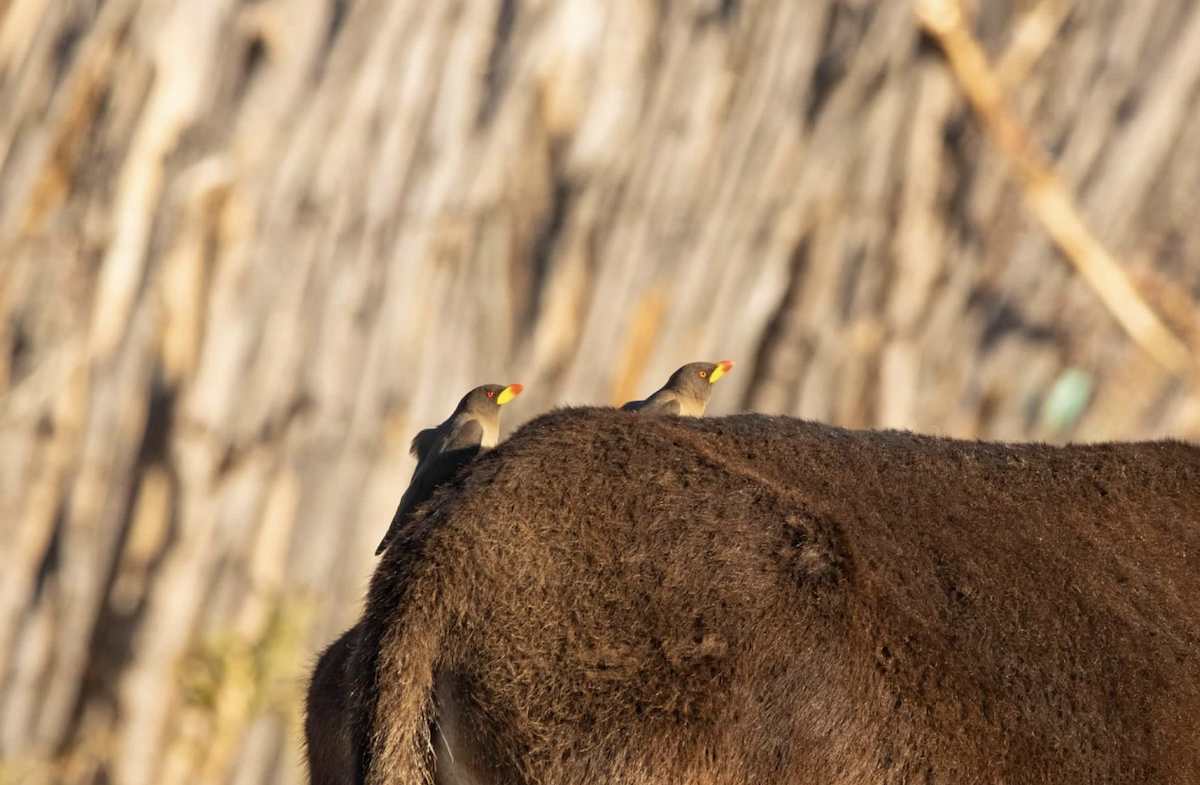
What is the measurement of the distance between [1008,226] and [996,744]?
438cm

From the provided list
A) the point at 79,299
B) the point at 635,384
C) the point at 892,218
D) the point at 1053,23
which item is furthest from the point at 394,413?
the point at 1053,23

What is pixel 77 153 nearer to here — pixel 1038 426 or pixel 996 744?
pixel 1038 426

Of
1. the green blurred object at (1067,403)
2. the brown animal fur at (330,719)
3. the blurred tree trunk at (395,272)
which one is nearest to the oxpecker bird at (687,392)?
the brown animal fur at (330,719)

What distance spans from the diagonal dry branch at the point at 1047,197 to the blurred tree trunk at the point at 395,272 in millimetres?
75

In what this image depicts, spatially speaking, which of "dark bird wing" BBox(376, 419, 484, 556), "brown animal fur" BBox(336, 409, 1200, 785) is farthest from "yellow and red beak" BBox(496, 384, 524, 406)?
"brown animal fur" BBox(336, 409, 1200, 785)

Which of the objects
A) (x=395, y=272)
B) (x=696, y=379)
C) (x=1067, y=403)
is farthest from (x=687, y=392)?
(x=1067, y=403)

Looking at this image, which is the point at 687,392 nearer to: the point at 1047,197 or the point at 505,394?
the point at 505,394

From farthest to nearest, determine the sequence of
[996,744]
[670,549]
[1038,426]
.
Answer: [1038,426] → [996,744] → [670,549]

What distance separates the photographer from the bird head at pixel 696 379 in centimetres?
500

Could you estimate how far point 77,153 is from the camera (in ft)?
23.2

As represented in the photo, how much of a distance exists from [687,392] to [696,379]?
92 millimetres

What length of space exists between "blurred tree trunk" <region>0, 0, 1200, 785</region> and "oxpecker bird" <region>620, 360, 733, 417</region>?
Answer: 6.02 feet

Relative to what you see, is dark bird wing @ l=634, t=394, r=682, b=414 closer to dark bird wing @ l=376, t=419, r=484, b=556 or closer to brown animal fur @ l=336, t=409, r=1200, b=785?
dark bird wing @ l=376, t=419, r=484, b=556

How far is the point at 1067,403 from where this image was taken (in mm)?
6887
